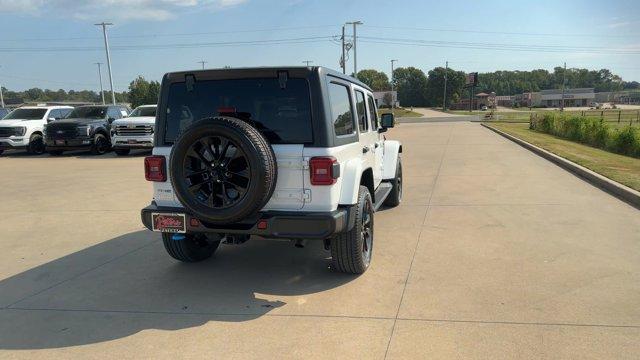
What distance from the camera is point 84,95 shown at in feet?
575

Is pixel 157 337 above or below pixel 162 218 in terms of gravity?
below

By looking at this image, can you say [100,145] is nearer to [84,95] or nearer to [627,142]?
[627,142]

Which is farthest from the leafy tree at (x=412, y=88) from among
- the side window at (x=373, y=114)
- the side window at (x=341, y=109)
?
the side window at (x=341, y=109)

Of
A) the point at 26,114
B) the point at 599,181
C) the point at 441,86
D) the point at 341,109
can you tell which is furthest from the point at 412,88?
the point at 341,109

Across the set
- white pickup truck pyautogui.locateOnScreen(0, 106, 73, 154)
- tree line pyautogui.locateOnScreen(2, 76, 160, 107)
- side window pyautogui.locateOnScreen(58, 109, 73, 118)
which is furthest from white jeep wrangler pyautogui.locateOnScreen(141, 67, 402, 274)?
tree line pyautogui.locateOnScreen(2, 76, 160, 107)

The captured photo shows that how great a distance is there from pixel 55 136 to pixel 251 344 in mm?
16622

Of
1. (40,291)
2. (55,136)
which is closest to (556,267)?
(40,291)

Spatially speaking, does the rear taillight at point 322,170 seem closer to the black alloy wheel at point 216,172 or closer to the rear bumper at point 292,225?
the rear bumper at point 292,225

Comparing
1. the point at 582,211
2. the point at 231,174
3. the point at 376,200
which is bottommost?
the point at 582,211

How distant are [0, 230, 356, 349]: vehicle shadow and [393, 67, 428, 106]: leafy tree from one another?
147511mm

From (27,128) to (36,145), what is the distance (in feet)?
2.48

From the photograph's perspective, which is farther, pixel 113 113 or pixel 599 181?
pixel 113 113

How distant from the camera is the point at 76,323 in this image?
3836 mm

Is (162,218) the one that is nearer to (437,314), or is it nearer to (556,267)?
(437,314)
